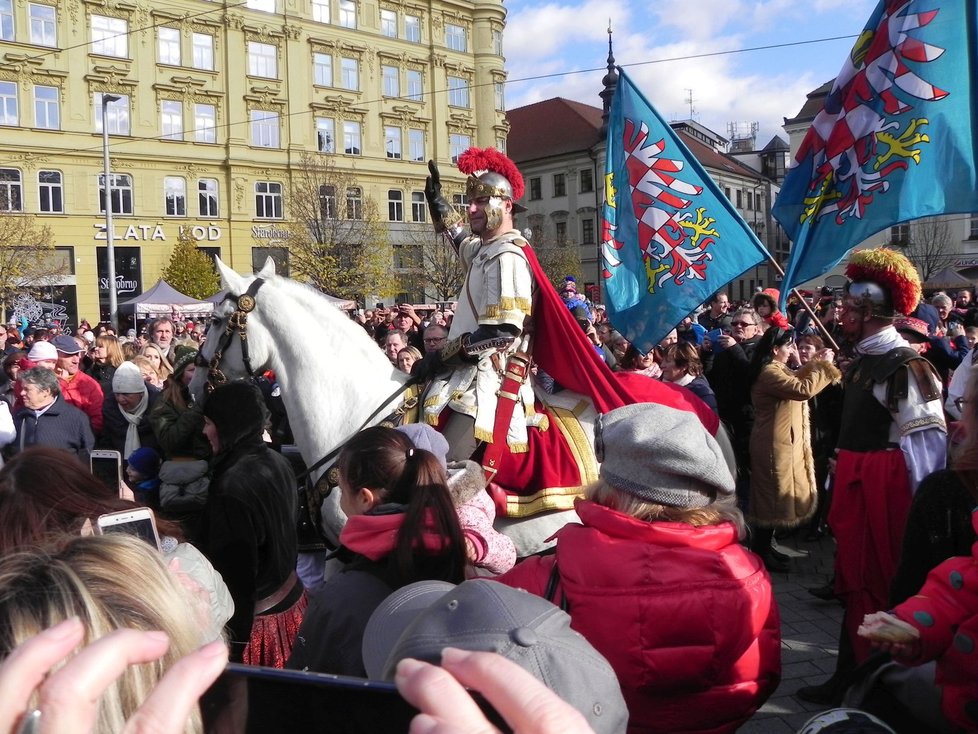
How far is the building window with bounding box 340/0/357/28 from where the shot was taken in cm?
4147

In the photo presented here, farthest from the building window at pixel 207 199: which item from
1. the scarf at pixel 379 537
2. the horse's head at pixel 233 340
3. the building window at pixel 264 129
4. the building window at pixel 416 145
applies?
the scarf at pixel 379 537

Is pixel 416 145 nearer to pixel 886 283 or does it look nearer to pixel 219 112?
pixel 219 112

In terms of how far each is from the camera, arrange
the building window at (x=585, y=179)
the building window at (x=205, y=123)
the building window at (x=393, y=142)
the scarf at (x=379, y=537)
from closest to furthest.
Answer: the scarf at (x=379, y=537)
the building window at (x=205, y=123)
the building window at (x=393, y=142)
the building window at (x=585, y=179)

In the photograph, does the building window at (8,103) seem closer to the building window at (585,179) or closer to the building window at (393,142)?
the building window at (393,142)

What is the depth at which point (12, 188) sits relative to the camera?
33781 millimetres

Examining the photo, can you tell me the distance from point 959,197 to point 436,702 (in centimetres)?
409

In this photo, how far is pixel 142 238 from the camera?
36.7 metres

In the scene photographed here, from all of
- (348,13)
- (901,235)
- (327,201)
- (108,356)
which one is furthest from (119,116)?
(901,235)

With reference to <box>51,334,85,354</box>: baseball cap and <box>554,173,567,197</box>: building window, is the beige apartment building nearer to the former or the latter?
<box>554,173,567,197</box>: building window

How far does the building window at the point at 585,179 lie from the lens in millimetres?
57844

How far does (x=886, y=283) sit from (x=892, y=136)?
0.81 m

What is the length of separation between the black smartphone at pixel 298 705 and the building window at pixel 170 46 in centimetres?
4120

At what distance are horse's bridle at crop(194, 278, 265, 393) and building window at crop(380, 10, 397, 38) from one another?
41976 mm

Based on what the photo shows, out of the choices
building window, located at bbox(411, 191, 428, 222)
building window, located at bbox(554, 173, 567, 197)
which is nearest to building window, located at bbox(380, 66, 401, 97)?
building window, located at bbox(411, 191, 428, 222)
